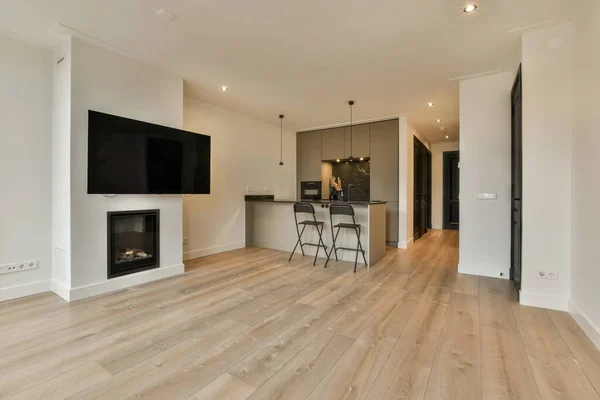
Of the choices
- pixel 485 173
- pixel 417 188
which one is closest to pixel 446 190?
pixel 417 188

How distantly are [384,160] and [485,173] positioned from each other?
92.0 inches

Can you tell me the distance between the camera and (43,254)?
301 centimetres

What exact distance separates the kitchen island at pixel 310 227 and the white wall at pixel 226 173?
29 centimetres

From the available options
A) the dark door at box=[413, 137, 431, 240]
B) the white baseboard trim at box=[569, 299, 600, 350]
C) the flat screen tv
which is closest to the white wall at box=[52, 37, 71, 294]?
the flat screen tv

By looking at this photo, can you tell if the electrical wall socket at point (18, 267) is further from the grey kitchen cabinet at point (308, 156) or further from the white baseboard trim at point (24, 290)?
the grey kitchen cabinet at point (308, 156)

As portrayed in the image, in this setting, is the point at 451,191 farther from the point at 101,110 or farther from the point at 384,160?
the point at 101,110

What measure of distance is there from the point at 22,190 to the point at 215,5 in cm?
282

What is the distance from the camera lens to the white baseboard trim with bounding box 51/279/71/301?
277 centimetres

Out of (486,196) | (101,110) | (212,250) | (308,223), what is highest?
(101,110)

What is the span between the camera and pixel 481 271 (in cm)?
368

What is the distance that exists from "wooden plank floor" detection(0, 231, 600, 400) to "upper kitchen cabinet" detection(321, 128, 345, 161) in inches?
152

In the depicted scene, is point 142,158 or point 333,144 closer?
point 142,158

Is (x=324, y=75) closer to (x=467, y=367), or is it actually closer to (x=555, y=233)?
(x=555, y=233)

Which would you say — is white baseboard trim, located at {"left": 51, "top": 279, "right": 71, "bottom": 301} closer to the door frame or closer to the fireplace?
the fireplace
